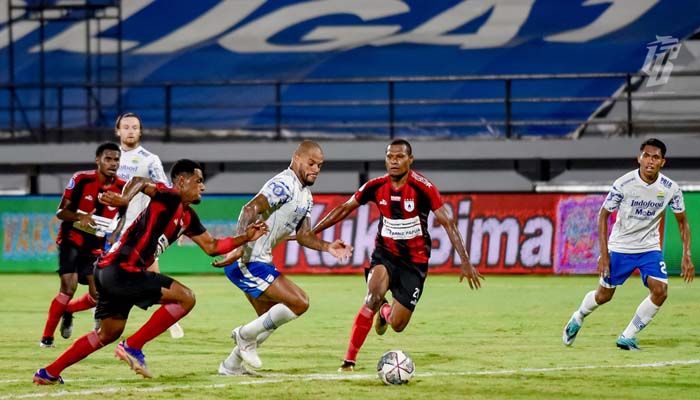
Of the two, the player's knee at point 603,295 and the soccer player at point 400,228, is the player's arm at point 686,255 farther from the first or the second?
the soccer player at point 400,228

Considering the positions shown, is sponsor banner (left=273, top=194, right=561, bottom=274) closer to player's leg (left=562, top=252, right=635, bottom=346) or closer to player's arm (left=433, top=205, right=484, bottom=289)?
player's leg (left=562, top=252, right=635, bottom=346)

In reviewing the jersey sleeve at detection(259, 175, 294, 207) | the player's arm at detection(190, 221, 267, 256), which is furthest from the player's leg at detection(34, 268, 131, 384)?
the jersey sleeve at detection(259, 175, 294, 207)

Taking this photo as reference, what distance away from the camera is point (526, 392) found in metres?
9.74

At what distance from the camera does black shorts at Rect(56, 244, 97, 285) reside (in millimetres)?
14008

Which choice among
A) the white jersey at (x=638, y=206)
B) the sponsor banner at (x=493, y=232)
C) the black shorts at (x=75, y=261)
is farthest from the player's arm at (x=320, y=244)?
the sponsor banner at (x=493, y=232)

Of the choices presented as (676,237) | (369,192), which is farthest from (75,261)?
(676,237)

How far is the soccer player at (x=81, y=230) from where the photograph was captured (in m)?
13.5

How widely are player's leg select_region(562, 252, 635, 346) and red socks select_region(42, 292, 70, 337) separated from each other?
5.06 metres

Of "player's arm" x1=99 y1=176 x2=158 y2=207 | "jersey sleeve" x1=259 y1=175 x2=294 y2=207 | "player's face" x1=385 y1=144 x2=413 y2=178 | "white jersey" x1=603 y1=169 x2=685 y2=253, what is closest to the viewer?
"player's arm" x1=99 y1=176 x2=158 y2=207

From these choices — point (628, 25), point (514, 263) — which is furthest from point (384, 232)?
point (628, 25)

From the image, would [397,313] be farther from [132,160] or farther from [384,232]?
[132,160]

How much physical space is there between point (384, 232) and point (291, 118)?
16.0m

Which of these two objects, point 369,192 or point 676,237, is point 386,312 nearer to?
point 369,192

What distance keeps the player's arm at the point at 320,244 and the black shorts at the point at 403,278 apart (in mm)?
987
